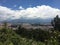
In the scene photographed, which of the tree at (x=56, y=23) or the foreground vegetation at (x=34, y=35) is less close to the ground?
the tree at (x=56, y=23)

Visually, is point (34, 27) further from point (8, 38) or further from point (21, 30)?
point (8, 38)

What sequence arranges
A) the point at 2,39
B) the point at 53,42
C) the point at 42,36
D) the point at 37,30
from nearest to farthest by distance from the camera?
the point at 2,39 → the point at 53,42 → the point at 42,36 → the point at 37,30

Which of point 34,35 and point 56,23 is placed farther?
point 56,23

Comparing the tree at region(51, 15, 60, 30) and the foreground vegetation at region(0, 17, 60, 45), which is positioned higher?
the tree at region(51, 15, 60, 30)

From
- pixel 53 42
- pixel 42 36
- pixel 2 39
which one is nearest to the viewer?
pixel 2 39

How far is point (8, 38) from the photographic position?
7.48 metres

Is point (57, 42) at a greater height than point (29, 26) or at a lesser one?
lesser

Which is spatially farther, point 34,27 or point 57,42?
point 34,27

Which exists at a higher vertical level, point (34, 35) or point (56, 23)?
point (56, 23)

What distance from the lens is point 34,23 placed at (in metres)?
9.97

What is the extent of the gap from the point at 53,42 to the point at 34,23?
230 cm

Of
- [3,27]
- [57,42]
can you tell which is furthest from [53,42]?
[3,27]

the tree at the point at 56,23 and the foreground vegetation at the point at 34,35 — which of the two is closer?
the foreground vegetation at the point at 34,35

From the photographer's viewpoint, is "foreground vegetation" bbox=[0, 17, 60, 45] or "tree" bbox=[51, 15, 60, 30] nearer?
"foreground vegetation" bbox=[0, 17, 60, 45]
